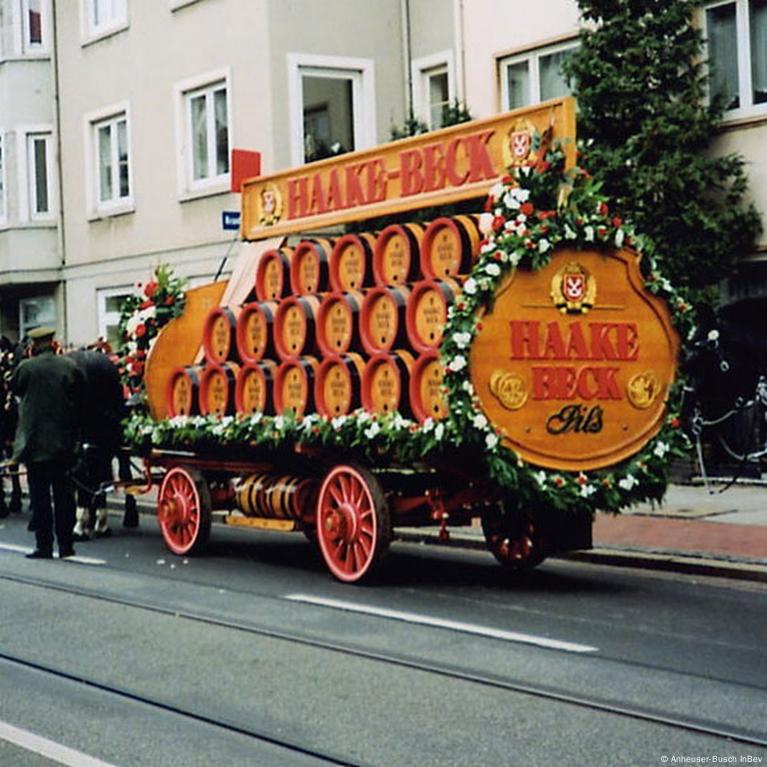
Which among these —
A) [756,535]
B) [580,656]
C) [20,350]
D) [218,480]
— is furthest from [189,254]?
[580,656]

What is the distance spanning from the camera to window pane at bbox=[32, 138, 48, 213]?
28.7 meters

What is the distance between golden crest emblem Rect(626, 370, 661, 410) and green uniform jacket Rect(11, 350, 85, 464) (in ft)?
15.5

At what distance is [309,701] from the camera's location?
7496 mm

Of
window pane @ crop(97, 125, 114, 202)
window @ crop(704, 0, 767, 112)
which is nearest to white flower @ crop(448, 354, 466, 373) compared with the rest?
window @ crop(704, 0, 767, 112)

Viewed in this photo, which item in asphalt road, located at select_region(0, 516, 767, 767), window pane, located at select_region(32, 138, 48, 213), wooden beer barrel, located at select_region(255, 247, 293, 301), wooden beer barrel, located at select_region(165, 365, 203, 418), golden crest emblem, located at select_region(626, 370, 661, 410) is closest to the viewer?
asphalt road, located at select_region(0, 516, 767, 767)

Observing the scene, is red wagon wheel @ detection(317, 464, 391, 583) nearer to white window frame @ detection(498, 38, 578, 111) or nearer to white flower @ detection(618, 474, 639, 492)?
white flower @ detection(618, 474, 639, 492)

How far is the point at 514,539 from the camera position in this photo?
11992 millimetres

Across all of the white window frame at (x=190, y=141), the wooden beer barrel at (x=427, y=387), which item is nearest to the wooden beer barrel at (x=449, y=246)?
the wooden beer barrel at (x=427, y=387)

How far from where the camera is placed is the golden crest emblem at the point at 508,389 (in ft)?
34.6

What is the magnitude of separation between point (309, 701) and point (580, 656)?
1.70m

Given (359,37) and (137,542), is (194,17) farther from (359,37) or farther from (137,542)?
(137,542)

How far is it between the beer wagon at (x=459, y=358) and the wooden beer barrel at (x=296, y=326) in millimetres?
16

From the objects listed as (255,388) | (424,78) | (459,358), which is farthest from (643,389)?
(424,78)

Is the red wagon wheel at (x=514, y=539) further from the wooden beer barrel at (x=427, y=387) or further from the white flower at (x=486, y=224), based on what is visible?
the white flower at (x=486, y=224)
